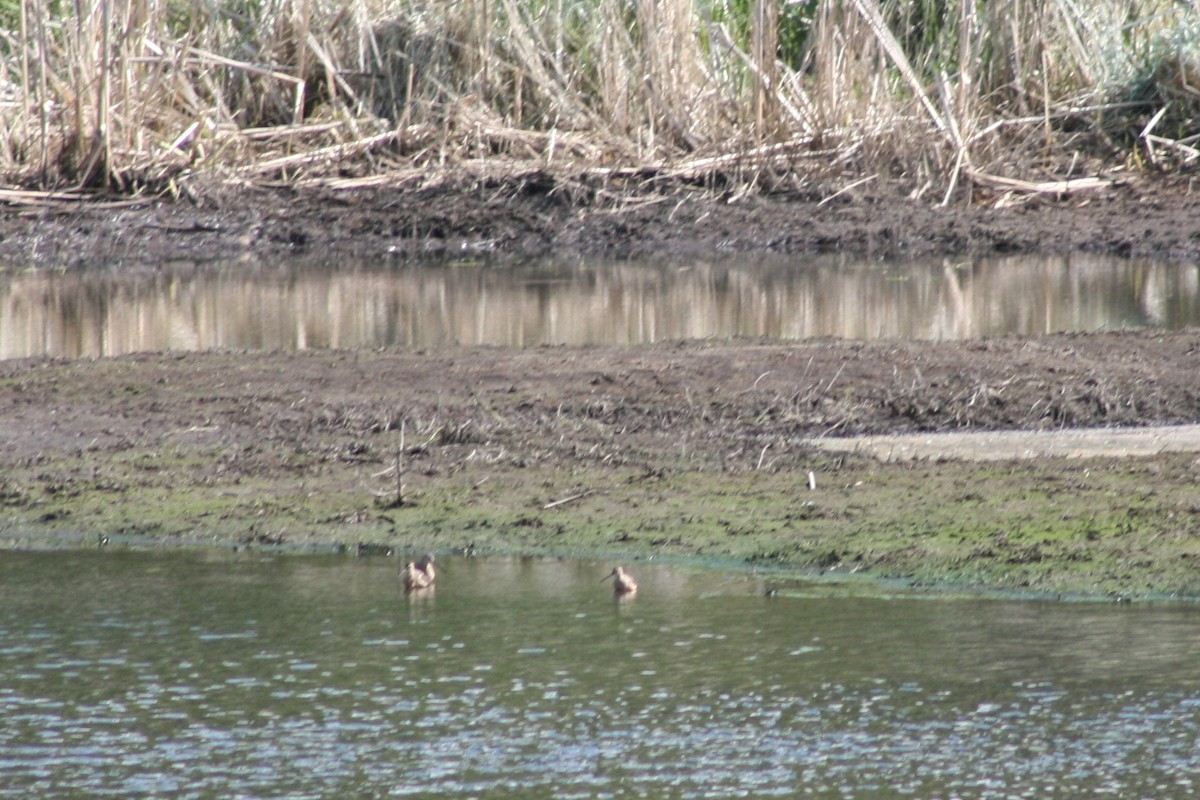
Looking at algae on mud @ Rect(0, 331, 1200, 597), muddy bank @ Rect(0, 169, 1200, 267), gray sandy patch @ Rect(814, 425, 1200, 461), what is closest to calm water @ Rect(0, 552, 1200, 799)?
algae on mud @ Rect(0, 331, 1200, 597)

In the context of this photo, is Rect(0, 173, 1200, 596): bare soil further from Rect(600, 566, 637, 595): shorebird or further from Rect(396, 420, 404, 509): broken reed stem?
Rect(600, 566, 637, 595): shorebird

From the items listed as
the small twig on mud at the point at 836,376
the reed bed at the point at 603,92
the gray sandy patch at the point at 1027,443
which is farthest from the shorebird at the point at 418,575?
the reed bed at the point at 603,92

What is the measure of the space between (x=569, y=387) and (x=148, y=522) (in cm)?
231

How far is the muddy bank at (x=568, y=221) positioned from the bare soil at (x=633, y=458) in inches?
294

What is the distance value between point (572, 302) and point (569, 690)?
902cm

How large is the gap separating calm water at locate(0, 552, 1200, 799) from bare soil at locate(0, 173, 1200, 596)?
17.2 inches

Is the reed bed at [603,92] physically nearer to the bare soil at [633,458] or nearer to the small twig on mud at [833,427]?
the bare soil at [633,458]

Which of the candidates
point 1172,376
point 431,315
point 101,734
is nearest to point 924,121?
point 431,315

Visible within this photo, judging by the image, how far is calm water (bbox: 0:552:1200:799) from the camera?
493 centimetres

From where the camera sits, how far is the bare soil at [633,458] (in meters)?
7.12

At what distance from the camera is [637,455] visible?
8.39 meters

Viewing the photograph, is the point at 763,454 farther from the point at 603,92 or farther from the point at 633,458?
the point at 603,92

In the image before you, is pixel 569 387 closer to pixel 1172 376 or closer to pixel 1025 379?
pixel 1025 379

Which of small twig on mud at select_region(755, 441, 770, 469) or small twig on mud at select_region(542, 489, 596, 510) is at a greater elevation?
small twig on mud at select_region(755, 441, 770, 469)
